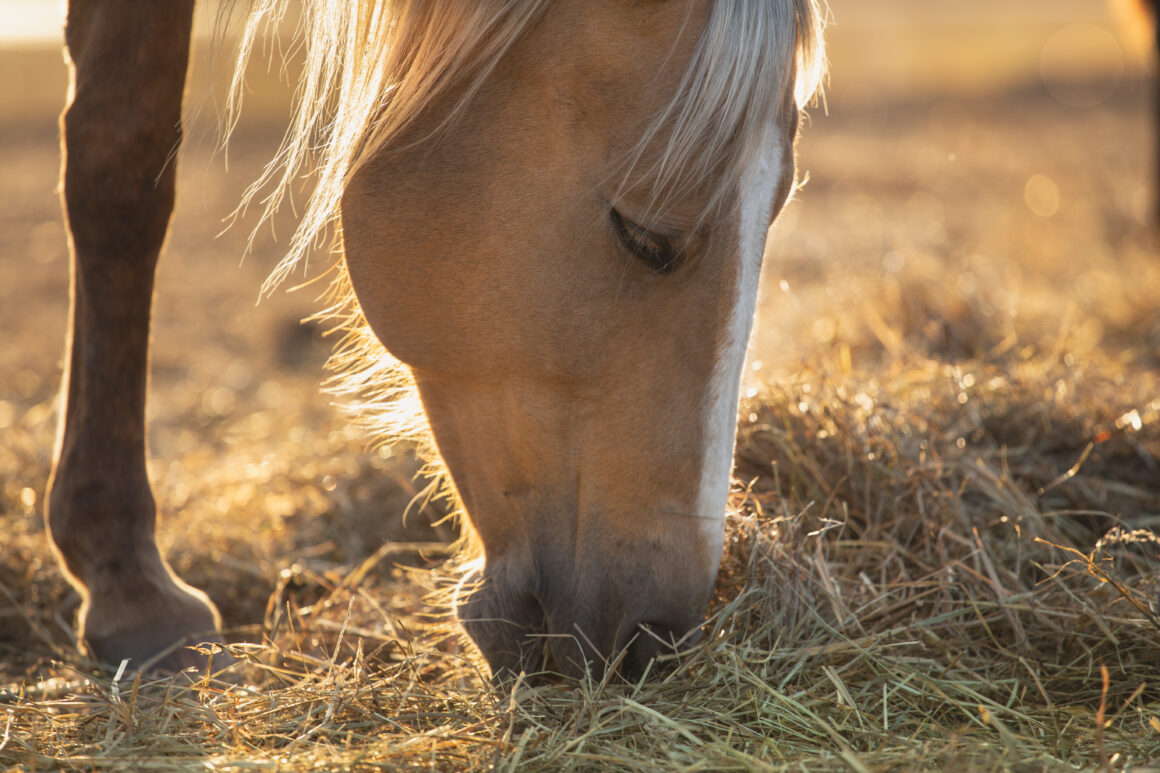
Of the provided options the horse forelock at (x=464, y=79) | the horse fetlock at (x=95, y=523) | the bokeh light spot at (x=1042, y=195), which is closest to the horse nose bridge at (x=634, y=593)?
the horse forelock at (x=464, y=79)

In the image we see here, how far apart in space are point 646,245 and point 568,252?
12cm

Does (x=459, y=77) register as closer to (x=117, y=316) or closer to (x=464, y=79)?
(x=464, y=79)

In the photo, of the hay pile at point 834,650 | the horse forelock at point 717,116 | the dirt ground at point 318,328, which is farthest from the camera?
the dirt ground at point 318,328

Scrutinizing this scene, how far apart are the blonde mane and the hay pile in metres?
0.61

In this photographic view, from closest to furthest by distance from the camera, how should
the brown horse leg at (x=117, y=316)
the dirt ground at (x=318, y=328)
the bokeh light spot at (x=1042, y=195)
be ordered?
the brown horse leg at (x=117, y=316), the dirt ground at (x=318, y=328), the bokeh light spot at (x=1042, y=195)

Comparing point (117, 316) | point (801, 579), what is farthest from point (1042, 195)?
point (117, 316)

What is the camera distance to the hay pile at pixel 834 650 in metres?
1.43

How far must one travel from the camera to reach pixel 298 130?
1.80 meters

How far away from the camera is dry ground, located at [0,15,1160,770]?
147cm

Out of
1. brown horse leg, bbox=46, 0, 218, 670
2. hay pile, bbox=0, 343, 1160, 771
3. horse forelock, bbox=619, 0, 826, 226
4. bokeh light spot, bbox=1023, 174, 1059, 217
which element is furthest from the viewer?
bokeh light spot, bbox=1023, 174, 1059, 217

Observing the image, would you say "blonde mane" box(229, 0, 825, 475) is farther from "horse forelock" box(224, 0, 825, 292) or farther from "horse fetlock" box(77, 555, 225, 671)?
"horse fetlock" box(77, 555, 225, 671)

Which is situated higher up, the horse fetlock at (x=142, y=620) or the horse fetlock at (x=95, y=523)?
the horse fetlock at (x=95, y=523)

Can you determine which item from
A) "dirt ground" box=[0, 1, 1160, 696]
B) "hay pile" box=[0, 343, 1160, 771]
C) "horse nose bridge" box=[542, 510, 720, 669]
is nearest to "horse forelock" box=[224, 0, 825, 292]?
"dirt ground" box=[0, 1, 1160, 696]

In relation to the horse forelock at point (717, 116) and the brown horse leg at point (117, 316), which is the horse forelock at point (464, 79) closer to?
the horse forelock at point (717, 116)
